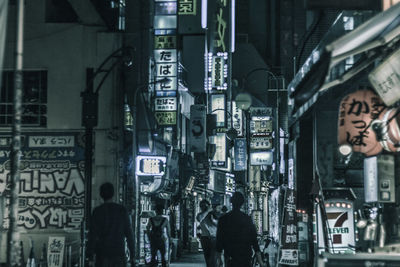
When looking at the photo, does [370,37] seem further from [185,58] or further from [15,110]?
[185,58]

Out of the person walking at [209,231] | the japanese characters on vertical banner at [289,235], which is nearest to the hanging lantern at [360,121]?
the japanese characters on vertical banner at [289,235]

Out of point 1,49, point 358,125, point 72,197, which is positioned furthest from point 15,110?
point 72,197

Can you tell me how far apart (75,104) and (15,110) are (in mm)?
17350

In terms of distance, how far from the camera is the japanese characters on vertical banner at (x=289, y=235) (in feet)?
66.2

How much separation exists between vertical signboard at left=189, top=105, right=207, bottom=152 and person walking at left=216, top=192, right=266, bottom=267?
23961 millimetres

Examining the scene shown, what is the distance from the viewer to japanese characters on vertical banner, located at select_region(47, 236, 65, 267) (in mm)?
24062

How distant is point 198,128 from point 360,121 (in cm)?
2419

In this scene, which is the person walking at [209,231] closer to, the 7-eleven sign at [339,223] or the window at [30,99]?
the 7-eleven sign at [339,223]

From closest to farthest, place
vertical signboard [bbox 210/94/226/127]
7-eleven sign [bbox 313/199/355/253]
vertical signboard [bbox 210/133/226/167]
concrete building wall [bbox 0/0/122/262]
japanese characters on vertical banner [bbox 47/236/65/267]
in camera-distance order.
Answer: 7-eleven sign [bbox 313/199/355/253] → japanese characters on vertical banner [bbox 47/236/65/267] → concrete building wall [bbox 0/0/122/262] → vertical signboard [bbox 210/94/226/127] → vertical signboard [bbox 210/133/226/167]

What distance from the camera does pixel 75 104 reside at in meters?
26.5

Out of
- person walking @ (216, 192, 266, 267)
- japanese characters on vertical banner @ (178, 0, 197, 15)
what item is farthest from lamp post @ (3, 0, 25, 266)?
japanese characters on vertical banner @ (178, 0, 197, 15)

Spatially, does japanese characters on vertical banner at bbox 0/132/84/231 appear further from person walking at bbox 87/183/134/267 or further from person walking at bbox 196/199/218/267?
person walking at bbox 87/183/134/267

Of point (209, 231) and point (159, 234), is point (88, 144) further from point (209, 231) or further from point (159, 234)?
point (209, 231)

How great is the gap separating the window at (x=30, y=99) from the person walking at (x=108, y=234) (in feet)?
49.3
